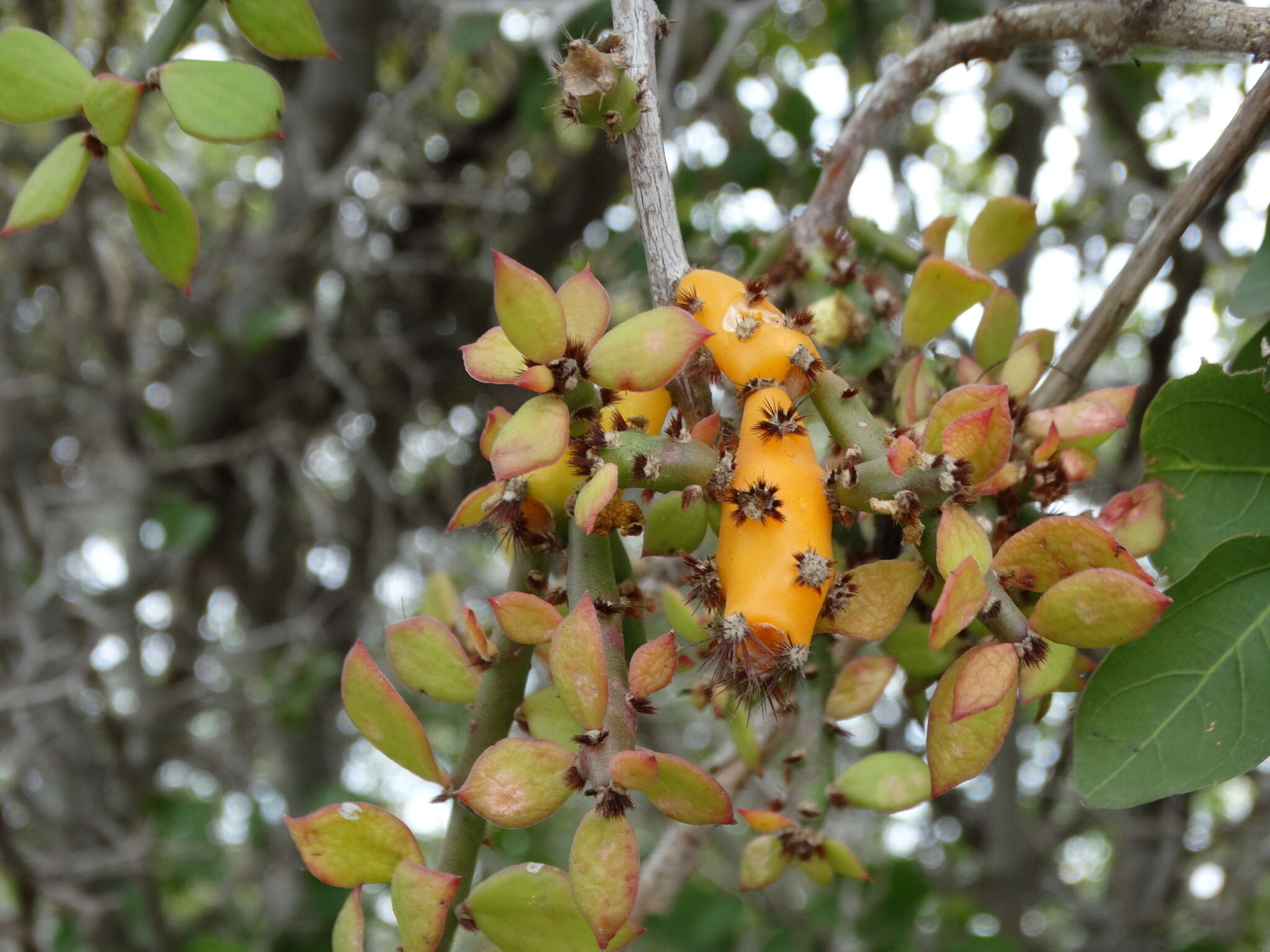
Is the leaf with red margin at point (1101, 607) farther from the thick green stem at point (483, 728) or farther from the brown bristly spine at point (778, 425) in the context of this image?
the thick green stem at point (483, 728)

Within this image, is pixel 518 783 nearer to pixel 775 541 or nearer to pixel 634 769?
pixel 634 769

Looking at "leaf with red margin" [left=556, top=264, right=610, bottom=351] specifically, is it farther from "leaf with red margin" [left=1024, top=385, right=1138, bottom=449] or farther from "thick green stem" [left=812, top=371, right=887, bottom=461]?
"leaf with red margin" [left=1024, top=385, right=1138, bottom=449]

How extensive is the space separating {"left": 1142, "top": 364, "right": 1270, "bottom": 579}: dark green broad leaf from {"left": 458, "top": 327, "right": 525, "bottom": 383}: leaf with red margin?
1.44 feet

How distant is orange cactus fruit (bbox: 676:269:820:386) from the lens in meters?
0.57

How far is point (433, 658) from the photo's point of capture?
0.61 metres

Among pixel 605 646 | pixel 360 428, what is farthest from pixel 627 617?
pixel 360 428

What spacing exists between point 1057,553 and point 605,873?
28cm

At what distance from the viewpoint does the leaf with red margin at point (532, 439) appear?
49 centimetres

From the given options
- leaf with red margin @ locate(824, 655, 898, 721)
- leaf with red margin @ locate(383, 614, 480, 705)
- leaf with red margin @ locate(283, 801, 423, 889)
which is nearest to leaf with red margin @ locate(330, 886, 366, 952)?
leaf with red margin @ locate(283, 801, 423, 889)

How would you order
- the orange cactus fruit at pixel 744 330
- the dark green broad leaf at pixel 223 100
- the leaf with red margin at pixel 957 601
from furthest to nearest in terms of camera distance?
the dark green broad leaf at pixel 223 100
the orange cactus fruit at pixel 744 330
the leaf with red margin at pixel 957 601

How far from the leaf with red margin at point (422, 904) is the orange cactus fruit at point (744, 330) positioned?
314 mm

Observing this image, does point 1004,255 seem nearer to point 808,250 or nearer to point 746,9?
point 808,250

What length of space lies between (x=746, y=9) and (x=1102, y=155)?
2.55 ft

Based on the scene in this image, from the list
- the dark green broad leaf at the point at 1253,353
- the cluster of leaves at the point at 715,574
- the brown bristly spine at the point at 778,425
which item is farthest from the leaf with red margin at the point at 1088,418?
the brown bristly spine at the point at 778,425
